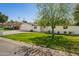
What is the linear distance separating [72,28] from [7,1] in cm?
86

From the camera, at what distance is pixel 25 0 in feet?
9.24

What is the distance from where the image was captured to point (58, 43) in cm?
284

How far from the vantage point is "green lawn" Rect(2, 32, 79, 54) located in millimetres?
2816

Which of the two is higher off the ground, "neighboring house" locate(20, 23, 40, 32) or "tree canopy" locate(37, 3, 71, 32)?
"tree canopy" locate(37, 3, 71, 32)

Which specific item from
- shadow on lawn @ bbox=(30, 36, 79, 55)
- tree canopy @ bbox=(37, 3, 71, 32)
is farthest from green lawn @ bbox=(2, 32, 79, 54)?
tree canopy @ bbox=(37, 3, 71, 32)

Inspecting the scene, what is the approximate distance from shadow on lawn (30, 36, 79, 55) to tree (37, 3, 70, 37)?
0.54 feet

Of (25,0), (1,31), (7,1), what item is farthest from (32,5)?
(1,31)

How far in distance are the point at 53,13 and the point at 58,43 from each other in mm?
373

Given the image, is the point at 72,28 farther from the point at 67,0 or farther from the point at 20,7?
the point at 20,7

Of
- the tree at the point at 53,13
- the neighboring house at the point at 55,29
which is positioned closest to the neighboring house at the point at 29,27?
the neighboring house at the point at 55,29

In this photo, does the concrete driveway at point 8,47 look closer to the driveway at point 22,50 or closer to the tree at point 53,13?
the driveway at point 22,50

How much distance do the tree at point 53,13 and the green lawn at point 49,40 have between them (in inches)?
6.3

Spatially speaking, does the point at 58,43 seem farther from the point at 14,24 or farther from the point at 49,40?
the point at 14,24

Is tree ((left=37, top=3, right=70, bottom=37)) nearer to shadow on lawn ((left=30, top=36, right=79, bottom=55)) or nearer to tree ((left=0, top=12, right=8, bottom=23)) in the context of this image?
shadow on lawn ((left=30, top=36, right=79, bottom=55))
